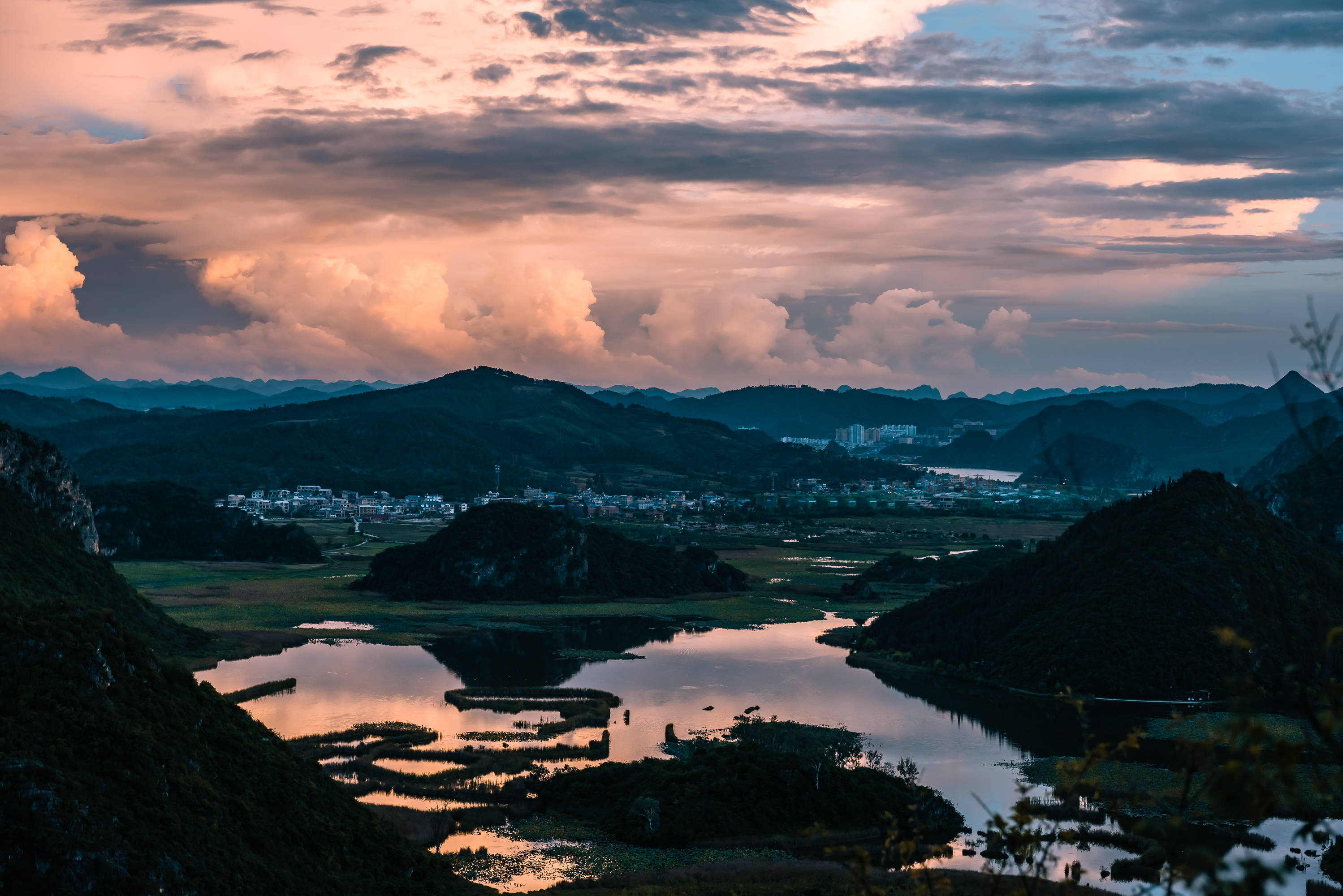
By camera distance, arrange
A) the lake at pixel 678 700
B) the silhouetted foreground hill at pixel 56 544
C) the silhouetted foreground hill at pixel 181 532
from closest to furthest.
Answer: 1. the lake at pixel 678 700
2. the silhouetted foreground hill at pixel 56 544
3. the silhouetted foreground hill at pixel 181 532

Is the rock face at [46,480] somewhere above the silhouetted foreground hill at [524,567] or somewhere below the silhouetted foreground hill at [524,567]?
above

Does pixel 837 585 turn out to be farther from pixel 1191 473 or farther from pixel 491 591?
pixel 1191 473

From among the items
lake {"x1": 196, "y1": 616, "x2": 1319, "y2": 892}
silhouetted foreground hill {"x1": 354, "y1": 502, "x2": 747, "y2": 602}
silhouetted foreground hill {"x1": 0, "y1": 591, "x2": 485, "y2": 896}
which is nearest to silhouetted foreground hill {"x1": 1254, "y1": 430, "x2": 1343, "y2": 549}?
lake {"x1": 196, "y1": 616, "x2": 1319, "y2": 892}

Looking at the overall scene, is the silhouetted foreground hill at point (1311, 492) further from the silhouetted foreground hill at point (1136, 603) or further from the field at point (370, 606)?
the field at point (370, 606)

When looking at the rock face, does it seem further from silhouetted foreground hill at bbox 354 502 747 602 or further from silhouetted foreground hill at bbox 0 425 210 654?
silhouetted foreground hill at bbox 354 502 747 602

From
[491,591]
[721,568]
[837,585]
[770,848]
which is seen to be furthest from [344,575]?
[770,848]

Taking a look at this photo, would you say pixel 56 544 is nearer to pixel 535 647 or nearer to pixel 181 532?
A: pixel 535 647

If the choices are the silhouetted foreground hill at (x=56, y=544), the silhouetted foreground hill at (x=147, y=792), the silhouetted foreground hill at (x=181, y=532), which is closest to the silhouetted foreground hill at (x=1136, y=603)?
the silhouetted foreground hill at (x=147, y=792)
